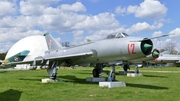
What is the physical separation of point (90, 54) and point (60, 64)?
419cm

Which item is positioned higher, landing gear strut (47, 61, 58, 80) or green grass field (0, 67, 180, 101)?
landing gear strut (47, 61, 58, 80)

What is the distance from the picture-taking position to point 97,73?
19141mm

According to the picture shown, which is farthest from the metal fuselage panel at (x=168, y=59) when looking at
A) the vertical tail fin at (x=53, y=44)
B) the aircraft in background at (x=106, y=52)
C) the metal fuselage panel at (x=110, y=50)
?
the metal fuselage panel at (x=110, y=50)

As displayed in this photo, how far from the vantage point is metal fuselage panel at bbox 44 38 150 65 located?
12398 mm

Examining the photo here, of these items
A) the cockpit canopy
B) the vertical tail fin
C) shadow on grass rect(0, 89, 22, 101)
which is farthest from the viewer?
the vertical tail fin

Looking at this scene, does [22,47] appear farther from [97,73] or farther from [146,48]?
[146,48]

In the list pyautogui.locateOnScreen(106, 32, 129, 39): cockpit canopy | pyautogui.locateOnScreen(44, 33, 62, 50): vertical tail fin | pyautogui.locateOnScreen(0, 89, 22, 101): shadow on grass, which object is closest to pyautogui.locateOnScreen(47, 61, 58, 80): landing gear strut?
pyautogui.locateOnScreen(44, 33, 62, 50): vertical tail fin

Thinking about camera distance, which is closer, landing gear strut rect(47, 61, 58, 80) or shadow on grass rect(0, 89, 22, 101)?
shadow on grass rect(0, 89, 22, 101)

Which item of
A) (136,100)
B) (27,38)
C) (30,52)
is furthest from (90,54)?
(27,38)

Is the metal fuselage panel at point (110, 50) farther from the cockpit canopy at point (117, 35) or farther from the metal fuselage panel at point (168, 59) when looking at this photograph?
the metal fuselage panel at point (168, 59)

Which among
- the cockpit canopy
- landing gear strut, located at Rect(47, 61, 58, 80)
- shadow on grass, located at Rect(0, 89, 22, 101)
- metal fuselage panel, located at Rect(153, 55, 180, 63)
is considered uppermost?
the cockpit canopy

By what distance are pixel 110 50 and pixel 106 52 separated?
0.44m

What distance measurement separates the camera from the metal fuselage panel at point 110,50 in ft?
40.7

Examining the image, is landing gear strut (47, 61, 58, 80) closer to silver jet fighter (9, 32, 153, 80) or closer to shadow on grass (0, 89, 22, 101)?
silver jet fighter (9, 32, 153, 80)
